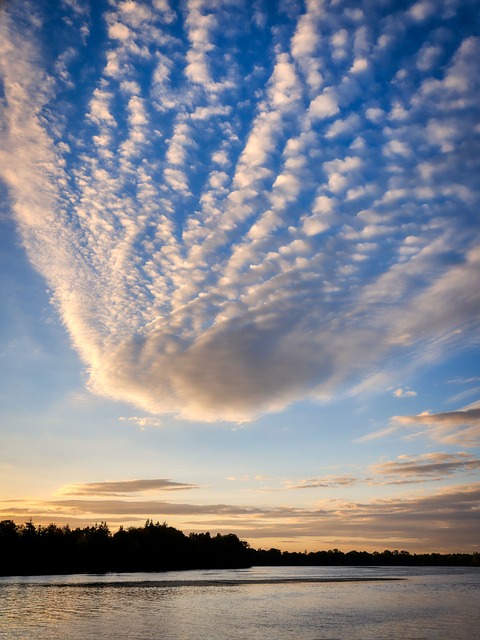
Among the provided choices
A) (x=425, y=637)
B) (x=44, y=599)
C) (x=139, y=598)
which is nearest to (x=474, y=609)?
(x=425, y=637)

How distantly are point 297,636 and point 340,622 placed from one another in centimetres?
1691

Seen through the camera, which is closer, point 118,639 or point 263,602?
point 118,639

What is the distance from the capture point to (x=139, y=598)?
100 meters

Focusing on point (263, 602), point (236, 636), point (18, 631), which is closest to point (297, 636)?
point (236, 636)

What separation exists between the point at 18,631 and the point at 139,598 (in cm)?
4923

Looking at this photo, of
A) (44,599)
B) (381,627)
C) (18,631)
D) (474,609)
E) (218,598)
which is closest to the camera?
(18,631)

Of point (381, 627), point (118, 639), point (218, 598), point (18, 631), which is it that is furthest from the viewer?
point (218, 598)

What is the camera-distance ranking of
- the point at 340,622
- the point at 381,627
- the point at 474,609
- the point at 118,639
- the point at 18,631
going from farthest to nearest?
the point at 474,609 < the point at 340,622 < the point at 381,627 < the point at 18,631 < the point at 118,639

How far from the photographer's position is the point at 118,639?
52219mm

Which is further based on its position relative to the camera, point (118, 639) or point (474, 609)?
point (474, 609)

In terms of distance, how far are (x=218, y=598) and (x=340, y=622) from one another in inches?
1782

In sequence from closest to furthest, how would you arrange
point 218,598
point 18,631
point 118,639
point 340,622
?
point 118,639
point 18,631
point 340,622
point 218,598

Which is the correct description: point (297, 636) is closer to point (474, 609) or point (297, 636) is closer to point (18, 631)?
point (18, 631)

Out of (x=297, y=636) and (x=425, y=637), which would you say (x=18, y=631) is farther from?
(x=425, y=637)
